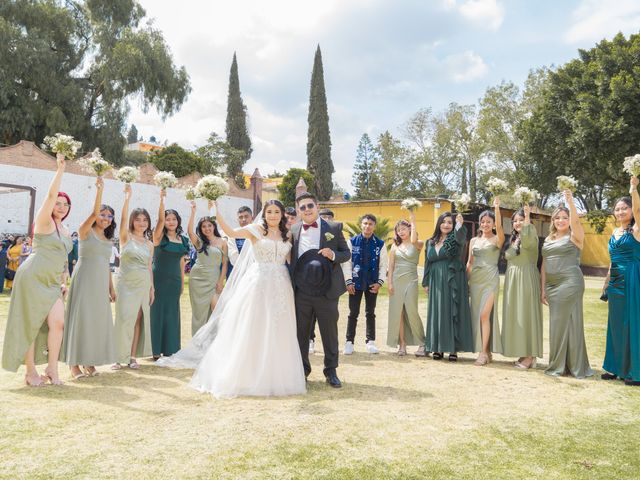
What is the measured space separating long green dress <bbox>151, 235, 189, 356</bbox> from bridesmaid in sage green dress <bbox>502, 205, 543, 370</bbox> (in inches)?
176

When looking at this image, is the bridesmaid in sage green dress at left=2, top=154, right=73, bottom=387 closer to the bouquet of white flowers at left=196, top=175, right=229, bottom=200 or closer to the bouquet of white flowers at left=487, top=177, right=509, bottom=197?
the bouquet of white flowers at left=196, top=175, right=229, bottom=200

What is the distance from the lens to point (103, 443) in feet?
12.7

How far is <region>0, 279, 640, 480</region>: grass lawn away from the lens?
11.4 feet

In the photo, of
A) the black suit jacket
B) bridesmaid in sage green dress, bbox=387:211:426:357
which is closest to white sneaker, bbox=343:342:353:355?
bridesmaid in sage green dress, bbox=387:211:426:357

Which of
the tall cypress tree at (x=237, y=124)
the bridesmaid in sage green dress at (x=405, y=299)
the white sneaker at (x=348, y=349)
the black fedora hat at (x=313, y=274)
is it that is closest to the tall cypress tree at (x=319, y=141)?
the tall cypress tree at (x=237, y=124)

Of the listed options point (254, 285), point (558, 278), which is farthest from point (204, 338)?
point (558, 278)

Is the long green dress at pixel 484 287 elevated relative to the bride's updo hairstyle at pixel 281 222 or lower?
lower

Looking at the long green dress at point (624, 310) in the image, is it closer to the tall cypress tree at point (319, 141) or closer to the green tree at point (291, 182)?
the green tree at point (291, 182)

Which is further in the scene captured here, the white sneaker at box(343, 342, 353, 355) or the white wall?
the white wall

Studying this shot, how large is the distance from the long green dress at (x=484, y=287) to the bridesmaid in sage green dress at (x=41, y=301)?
532 cm

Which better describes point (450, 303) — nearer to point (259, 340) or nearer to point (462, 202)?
point (462, 202)

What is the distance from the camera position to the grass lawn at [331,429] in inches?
137

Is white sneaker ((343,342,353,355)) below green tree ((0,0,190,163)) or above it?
below

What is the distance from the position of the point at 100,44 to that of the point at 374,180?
2881cm
